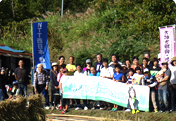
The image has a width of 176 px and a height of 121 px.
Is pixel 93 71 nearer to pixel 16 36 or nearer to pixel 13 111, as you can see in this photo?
pixel 13 111

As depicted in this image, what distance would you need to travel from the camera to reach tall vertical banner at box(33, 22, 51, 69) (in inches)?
486

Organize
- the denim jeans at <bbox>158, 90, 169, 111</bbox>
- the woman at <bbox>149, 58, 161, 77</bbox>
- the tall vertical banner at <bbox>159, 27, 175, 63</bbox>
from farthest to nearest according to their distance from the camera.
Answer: the tall vertical banner at <bbox>159, 27, 175, 63</bbox>
the woman at <bbox>149, 58, 161, 77</bbox>
the denim jeans at <bbox>158, 90, 169, 111</bbox>

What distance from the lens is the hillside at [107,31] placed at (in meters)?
17.4

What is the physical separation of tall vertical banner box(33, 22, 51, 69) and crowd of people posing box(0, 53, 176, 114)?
1.85 m

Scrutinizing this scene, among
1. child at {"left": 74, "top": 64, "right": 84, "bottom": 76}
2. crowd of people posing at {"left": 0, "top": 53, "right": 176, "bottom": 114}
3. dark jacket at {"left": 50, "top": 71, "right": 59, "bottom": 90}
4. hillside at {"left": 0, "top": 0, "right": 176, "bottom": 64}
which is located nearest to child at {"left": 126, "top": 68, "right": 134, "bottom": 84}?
crowd of people posing at {"left": 0, "top": 53, "right": 176, "bottom": 114}

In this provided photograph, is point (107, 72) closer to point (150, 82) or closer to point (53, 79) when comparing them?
point (150, 82)

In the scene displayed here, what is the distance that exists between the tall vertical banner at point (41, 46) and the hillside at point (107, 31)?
5.75 m

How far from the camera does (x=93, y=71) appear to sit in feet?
32.4

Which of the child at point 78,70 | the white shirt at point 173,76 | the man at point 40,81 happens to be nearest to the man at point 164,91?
the white shirt at point 173,76

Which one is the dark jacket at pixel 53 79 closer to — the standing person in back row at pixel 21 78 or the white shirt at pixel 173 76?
the standing person in back row at pixel 21 78

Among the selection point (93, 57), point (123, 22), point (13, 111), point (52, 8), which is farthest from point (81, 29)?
point (13, 111)

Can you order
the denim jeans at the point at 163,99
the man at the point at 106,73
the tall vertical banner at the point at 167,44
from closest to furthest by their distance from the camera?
the denim jeans at the point at 163,99 → the man at the point at 106,73 → the tall vertical banner at the point at 167,44

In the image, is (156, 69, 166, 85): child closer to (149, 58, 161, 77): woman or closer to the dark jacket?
(149, 58, 161, 77): woman

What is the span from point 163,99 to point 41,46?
20.1ft
